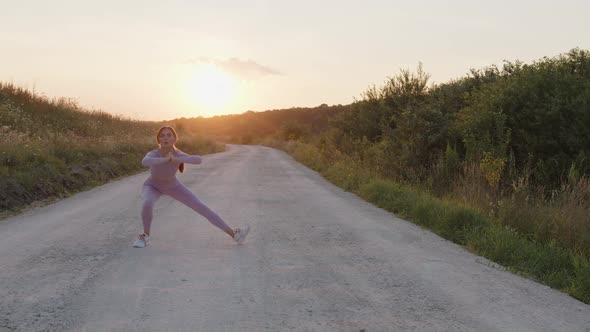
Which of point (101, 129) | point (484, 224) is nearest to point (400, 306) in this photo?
point (484, 224)

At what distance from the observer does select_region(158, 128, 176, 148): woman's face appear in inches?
245

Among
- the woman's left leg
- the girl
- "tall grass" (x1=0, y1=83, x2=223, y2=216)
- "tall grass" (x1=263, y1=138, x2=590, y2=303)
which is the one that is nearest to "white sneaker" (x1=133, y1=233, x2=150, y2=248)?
the girl

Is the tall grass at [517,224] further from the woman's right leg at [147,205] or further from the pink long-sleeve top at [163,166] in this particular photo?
the woman's right leg at [147,205]

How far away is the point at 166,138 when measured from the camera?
6.23 m

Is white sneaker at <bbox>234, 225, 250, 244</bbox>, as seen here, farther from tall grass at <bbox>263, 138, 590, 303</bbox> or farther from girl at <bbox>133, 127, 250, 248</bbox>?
tall grass at <bbox>263, 138, 590, 303</bbox>

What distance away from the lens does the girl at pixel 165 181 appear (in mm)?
6168

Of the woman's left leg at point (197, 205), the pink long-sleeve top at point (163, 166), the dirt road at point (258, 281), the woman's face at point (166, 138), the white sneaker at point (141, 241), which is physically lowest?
the dirt road at point (258, 281)

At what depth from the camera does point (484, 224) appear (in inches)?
305

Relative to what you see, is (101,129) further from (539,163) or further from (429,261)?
(429,261)

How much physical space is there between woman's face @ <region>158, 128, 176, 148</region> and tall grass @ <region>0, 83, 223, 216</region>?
4773 millimetres

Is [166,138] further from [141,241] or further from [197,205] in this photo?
[141,241]

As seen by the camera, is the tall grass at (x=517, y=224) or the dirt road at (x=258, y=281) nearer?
the dirt road at (x=258, y=281)

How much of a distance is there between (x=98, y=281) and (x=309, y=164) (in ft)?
68.5

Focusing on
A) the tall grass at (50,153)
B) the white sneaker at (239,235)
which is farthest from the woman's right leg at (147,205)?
the tall grass at (50,153)
